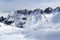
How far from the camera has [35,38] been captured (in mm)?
50500

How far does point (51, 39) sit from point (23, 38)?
7.91 meters

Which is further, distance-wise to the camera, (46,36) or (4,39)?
(46,36)

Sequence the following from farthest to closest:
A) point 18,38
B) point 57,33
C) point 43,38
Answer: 1. point 57,33
2. point 43,38
3. point 18,38

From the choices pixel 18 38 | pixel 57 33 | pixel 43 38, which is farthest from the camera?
pixel 57 33

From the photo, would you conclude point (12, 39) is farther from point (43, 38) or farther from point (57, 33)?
point (57, 33)

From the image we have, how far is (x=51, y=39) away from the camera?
52.5m

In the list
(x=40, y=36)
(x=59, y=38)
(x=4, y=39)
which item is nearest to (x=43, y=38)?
(x=40, y=36)

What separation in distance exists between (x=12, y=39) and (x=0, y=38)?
283cm

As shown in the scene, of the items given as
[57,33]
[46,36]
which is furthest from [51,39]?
[57,33]

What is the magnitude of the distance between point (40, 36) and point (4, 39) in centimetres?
867

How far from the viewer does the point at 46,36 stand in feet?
174

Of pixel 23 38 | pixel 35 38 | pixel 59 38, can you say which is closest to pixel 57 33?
pixel 59 38

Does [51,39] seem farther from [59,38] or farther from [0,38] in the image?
[0,38]

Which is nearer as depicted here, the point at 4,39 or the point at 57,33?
the point at 4,39
